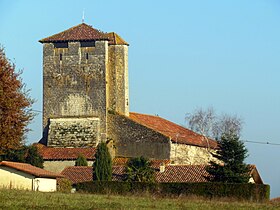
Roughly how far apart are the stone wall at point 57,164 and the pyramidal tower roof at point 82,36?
10.9 meters

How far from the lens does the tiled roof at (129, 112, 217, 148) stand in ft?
261

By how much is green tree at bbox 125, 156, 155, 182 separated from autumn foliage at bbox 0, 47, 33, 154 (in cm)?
1365

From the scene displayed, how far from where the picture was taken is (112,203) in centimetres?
3603

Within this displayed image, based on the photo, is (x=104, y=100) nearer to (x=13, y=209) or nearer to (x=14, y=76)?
(x=14, y=76)

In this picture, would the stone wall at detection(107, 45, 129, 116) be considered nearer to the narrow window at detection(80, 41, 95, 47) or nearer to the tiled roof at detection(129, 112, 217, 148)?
the tiled roof at detection(129, 112, 217, 148)

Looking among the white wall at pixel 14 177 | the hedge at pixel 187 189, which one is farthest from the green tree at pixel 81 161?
the white wall at pixel 14 177

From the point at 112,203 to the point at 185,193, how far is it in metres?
19.2

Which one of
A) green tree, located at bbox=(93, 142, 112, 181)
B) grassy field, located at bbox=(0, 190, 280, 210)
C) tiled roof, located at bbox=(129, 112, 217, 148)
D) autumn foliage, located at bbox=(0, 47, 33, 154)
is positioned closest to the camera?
grassy field, located at bbox=(0, 190, 280, 210)

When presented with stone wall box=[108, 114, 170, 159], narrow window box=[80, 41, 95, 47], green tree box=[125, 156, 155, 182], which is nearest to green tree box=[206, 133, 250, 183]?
green tree box=[125, 156, 155, 182]

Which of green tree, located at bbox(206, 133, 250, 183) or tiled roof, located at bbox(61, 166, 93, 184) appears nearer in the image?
green tree, located at bbox(206, 133, 250, 183)

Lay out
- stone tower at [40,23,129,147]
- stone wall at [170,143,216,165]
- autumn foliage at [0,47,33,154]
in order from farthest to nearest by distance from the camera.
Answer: stone tower at [40,23,129,147] < stone wall at [170,143,216,165] < autumn foliage at [0,47,33,154]

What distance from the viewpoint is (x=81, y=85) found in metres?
79.6

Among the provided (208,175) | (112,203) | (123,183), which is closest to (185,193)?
(123,183)

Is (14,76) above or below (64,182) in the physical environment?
above
